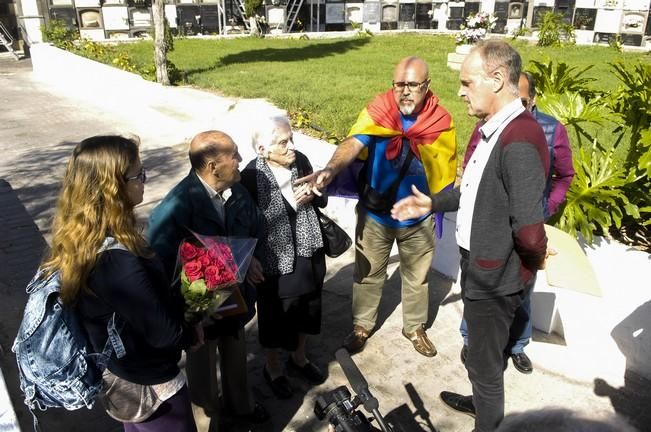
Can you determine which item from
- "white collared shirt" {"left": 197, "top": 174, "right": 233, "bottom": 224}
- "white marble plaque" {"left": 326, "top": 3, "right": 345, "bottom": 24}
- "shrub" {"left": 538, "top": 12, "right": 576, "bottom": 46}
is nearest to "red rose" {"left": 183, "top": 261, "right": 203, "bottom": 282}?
"white collared shirt" {"left": 197, "top": 174, "right": 233, "bottom": 224}

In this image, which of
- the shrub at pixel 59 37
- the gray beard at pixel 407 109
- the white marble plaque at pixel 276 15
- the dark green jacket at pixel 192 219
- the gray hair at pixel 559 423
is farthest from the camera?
the white marble plaque at pixel 276 15

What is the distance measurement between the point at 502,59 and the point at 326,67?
12.2m

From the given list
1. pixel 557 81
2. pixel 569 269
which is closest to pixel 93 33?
pixel 557 81

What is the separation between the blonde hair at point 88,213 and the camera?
186 cm

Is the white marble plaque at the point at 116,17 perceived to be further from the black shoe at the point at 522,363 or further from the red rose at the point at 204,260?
the red rose at the point at 204,260

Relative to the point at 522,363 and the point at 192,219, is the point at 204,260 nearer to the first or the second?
the point at 192,219

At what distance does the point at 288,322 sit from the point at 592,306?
1.98m

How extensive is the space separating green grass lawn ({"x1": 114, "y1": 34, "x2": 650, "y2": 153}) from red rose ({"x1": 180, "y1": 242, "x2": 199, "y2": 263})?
386 centimetres

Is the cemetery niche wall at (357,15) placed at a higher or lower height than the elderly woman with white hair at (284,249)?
higher

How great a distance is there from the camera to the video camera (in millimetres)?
1477

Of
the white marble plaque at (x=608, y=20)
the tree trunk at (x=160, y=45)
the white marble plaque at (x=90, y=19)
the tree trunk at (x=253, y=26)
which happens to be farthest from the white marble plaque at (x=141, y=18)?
the white marble plaque at (x=608, y=20)

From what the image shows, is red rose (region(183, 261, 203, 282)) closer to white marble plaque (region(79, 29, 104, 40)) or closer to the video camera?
the video camera

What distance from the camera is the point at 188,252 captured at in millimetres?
2266

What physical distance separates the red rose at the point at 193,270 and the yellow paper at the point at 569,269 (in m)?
1.57
